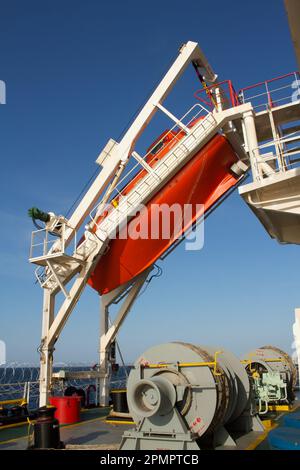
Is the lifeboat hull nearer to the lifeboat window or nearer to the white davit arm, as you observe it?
the lifeboat window

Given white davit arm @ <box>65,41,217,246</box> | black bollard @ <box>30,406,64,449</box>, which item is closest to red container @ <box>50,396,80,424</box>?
black bollard @ <box>30,406,64,449</box>

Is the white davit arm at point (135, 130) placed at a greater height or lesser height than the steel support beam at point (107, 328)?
greater

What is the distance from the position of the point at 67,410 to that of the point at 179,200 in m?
8.32

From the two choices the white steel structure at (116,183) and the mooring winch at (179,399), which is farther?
the white steel structure at (116,183)

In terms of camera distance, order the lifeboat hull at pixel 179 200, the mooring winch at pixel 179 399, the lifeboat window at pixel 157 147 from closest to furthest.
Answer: the mooring winch at pixel 179 399
the lifeboat hull at pixel 179 200
the lifeboat window at pixel 157 147

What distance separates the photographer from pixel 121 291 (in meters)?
17.2

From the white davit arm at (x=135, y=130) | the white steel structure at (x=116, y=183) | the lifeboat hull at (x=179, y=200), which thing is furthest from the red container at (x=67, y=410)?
the white davit arm at (x=135, y=130)

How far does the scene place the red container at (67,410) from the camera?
44.2ft

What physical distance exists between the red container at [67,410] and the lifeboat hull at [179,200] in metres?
4.87

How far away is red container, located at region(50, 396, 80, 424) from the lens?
44.2 ft

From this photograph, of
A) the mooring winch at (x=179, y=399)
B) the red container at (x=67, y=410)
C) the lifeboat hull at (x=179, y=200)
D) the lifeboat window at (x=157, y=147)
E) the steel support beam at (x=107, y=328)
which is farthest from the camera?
the steel support beam at (x=107, y=328)

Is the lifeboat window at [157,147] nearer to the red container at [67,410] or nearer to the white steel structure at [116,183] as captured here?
the white steel structure at [116,183]
